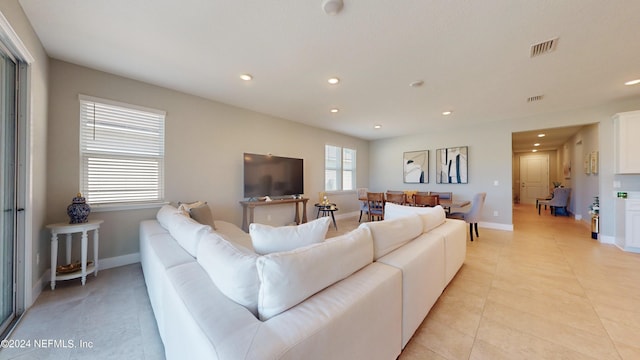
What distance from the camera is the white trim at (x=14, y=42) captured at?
5.24 ft

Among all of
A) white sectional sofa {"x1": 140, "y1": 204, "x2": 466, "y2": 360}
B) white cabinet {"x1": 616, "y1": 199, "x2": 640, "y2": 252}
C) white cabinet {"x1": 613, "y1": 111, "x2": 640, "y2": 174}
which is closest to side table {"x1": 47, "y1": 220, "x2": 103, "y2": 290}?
white sectional sofa {"x1": 140, "y1": 204, "x2": 466, "y2": 360}

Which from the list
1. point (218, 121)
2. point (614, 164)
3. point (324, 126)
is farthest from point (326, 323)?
point (614, 164)

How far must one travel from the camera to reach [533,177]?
9461mm

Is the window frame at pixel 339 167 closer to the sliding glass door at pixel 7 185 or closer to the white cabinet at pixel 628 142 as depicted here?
the sliding glass door at pixel 7 185

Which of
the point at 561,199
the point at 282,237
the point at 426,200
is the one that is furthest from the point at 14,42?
the point at 561,199

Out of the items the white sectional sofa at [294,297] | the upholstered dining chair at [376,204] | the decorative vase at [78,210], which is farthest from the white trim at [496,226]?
the decorative vase at [78,210]

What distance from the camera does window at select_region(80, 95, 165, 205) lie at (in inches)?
110

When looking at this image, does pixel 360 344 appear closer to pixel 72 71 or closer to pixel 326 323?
pixel 326 323

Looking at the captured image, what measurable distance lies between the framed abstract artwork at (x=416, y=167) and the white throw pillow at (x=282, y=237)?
557cm

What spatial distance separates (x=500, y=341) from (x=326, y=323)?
5.15ft

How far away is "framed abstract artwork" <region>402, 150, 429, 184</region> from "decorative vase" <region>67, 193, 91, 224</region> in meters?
6.62

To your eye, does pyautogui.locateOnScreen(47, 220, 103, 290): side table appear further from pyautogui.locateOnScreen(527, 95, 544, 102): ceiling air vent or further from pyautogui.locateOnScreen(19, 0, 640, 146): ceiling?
pyautogui.locateOnScreen(527, 95, 544, 102): ceiling air vent

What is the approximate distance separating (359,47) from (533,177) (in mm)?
11239

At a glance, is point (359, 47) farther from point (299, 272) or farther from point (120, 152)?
point (120, 152)
